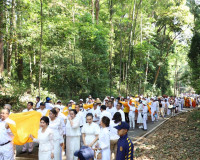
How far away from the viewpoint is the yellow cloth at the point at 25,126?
16.8 ft

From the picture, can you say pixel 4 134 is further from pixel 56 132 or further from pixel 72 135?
pixel 72 135

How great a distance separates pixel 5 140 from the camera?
14.1ft

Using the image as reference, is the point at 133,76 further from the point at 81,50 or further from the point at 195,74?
the point at 195,74

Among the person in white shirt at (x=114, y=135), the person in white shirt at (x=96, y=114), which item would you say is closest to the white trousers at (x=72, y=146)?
the person in white shirt at (x=114, y=135)

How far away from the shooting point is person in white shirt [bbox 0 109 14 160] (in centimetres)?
424

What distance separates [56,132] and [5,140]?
1.29 m

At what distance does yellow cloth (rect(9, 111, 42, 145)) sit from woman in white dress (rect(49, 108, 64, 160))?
73cm

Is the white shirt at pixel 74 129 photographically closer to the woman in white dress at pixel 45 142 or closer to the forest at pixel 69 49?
the woman in white dress at pixel 45 142

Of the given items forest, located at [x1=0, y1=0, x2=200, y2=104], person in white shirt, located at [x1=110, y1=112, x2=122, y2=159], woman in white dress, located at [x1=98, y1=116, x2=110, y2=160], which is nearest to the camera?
woman in white dress, located at [x1=98, y1=116, x2=110, y2=160]

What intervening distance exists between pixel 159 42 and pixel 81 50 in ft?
54.4

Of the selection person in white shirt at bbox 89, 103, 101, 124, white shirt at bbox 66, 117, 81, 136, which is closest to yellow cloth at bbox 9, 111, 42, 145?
white shirt at bbox 66, 117, 81, 136

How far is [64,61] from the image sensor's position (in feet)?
55.2

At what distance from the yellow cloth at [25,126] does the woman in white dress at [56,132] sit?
0.73 m

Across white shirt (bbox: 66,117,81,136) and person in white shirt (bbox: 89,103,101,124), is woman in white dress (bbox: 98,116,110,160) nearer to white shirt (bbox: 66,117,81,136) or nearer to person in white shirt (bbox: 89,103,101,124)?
white shirt (bbox: 66,117,81,136)
